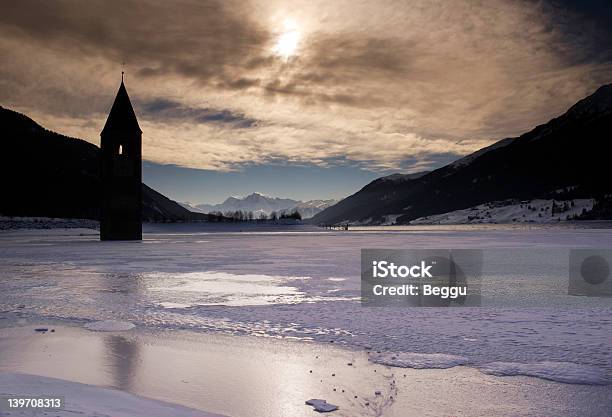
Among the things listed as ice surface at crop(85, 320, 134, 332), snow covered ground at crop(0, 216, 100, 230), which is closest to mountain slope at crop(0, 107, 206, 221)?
snow covered ground at crop(0, 216, 100, 230)

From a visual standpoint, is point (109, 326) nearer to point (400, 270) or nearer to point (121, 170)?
point (400, 270)

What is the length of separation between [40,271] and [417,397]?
61.7ft

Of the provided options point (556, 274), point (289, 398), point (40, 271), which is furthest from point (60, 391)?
point (556, 274)

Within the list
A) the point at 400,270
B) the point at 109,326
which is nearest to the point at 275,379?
the point at 109,326

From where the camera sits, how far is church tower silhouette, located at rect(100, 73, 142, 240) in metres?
60.4

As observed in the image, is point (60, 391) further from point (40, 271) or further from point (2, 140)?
point (2, 140)

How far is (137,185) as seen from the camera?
63.0 metres

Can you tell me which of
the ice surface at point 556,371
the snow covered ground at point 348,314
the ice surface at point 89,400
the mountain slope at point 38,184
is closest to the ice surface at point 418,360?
the snow covered ground at point 348,314

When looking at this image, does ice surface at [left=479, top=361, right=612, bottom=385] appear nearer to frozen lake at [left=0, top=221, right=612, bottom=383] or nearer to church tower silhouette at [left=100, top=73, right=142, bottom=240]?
frozen lake at [left=0, top=221, right=612, bottom=383]

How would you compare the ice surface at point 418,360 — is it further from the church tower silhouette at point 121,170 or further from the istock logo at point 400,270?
the church tower silhouette at point 121,170

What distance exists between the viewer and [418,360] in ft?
24.5

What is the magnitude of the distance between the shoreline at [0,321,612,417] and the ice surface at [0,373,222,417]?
0.67ft

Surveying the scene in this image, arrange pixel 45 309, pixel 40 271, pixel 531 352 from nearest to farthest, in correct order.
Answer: pixel 531 352
pixel 45 309
pixel 40 271

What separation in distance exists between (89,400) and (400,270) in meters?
16.7
